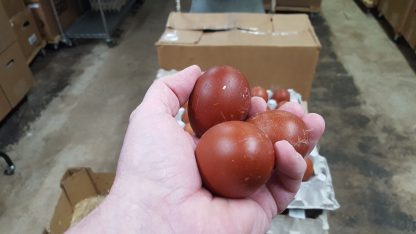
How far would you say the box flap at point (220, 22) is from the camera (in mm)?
1728

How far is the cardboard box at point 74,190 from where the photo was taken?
128 centimetres

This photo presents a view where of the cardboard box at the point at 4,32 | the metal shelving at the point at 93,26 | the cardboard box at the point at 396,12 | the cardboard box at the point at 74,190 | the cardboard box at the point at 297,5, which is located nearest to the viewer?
the cardboard box at the point at 74,190

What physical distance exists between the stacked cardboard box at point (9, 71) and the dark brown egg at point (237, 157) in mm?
1985

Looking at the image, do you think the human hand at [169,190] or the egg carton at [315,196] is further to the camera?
the egg carton at [315,196]

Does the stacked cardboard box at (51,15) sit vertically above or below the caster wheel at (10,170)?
above

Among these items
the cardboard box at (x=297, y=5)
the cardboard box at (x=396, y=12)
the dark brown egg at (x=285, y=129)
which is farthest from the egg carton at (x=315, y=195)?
the cardboard box at (x=297, y=5)

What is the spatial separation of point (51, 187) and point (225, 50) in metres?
1.21

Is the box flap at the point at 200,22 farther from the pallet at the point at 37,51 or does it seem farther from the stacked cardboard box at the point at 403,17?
the stacked cardboard box at the point at 403,17

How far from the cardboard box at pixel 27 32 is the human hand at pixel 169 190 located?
230 cm

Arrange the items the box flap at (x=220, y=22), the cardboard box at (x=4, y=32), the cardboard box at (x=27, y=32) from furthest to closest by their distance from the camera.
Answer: the cardboard box at (x=27, y=32), the cardboard box at (x=4, y=32), the box flap at (x=220, y=22)

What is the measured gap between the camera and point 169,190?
667mm

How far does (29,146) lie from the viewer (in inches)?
78.2

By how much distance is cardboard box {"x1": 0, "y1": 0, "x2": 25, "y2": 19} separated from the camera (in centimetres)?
238

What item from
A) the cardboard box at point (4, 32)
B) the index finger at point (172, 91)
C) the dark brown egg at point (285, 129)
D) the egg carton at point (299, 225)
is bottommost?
the egg carton at point (299, 225)
